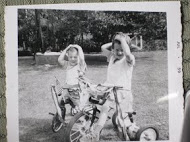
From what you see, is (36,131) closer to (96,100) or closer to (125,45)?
(96,100)

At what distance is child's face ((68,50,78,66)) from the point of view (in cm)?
60

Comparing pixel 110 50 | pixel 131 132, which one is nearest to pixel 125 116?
pixel 131 132

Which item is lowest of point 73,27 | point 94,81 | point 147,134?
point 147,134

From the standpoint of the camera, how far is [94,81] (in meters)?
0.61

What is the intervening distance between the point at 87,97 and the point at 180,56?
20cm

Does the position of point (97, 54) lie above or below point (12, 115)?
above

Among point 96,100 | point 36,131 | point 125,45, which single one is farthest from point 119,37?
point 36,131

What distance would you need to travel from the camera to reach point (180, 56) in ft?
2.02

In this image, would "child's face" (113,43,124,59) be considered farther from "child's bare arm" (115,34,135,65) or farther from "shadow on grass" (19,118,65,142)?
"shadow on grass" (19,118,65,142)

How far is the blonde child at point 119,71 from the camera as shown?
23.8 inches

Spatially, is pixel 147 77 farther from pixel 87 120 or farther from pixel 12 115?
pixel 12 115

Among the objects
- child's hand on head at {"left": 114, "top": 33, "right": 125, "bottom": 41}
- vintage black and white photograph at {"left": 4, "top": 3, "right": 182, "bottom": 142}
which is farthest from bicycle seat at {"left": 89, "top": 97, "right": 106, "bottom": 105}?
child's hand on head at {"left": 114, "top": 33, "right": 125, "bottom": 41}

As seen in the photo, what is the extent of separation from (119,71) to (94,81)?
5 centimetres

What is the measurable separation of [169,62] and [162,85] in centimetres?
5
